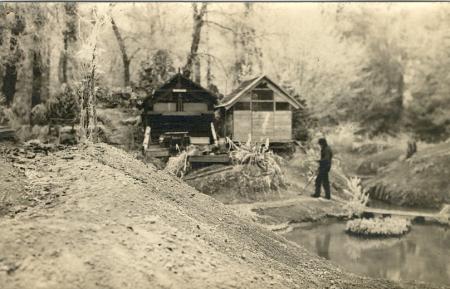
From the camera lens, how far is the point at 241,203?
4.43 metres

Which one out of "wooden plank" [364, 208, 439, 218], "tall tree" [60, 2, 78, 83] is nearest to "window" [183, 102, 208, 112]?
"tall tree" [60, 2, 78, 83]

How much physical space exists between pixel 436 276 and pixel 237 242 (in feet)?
6.46

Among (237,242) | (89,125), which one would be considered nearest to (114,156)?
(89,125)

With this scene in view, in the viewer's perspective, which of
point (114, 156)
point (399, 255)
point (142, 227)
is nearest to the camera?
point (142, 227)

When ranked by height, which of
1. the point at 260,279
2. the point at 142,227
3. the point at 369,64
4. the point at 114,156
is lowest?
the point at 260,279

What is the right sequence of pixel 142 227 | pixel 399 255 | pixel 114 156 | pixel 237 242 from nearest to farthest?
pixel 142 227 → pixel 237 242 → pixel 114 156 → pixel 399 255

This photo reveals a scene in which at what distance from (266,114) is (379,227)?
5.26 feet

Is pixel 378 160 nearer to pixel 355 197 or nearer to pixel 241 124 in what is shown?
pixel 355 197

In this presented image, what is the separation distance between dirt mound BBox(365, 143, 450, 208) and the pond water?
29 centimetres

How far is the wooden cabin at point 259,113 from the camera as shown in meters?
4.41

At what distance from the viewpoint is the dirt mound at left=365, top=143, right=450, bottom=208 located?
4.51 metres

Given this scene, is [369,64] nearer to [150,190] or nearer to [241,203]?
[241,203]

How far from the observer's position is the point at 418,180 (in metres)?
4.59

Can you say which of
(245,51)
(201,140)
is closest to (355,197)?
(201,140)
